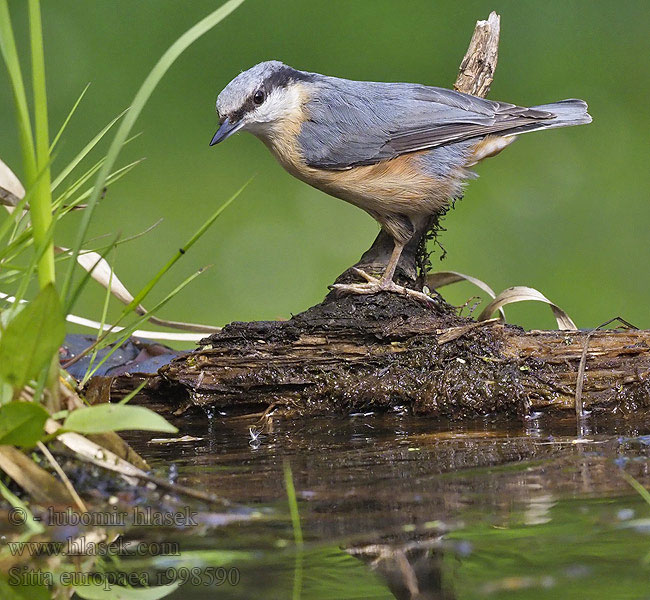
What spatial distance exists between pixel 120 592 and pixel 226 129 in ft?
8.41

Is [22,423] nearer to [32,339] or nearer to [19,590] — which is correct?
[32,339]

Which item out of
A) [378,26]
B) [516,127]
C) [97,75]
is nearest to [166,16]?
[97,75]

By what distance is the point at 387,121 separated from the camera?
395 cm

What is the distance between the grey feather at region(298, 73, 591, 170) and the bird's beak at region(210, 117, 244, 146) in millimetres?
273

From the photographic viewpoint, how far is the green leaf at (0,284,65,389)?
5.88 feet

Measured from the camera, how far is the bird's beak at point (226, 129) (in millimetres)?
3734

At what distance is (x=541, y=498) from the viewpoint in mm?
1921

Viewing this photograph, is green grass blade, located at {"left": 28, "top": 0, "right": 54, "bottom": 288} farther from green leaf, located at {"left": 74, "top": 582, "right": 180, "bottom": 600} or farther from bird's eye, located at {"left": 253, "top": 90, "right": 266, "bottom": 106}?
bird's eye, located at {"left": 253, "top": 90, "right": 266, "bottom": 106}

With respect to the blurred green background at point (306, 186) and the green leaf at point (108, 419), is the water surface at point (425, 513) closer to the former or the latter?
the green leaf at point (108, 419)

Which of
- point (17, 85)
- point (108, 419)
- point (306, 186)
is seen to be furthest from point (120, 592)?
point (306, 186)

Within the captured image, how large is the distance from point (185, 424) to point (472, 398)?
0.93 metres

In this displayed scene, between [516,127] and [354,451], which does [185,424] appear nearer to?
[354,451]

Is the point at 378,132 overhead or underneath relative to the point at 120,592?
overhead

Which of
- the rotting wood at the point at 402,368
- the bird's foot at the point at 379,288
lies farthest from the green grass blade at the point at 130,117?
the bird's foot at the point at 379,288
